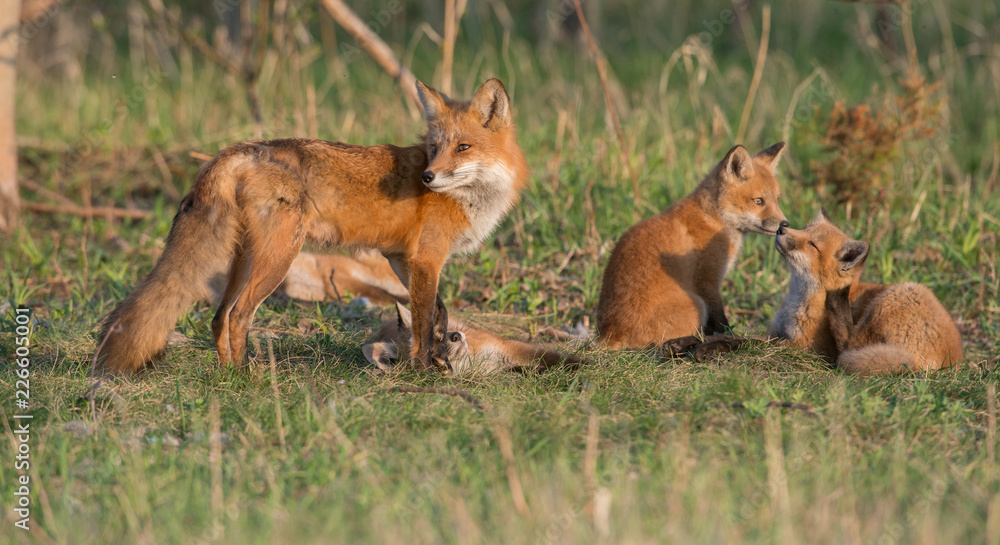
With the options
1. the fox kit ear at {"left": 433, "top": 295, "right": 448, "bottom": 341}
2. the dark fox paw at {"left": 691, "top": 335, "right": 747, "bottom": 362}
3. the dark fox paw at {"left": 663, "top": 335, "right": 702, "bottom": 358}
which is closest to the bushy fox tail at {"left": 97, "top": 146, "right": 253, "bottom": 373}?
the fox kit ear at {"left": 433, "top": 295, "right": 448, "bottom": 341}

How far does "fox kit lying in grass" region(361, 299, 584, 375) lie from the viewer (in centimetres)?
473

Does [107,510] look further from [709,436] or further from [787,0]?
[787,0]

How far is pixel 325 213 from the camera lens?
4.62 metres

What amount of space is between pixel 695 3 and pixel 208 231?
16028mm

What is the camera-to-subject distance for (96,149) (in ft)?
29.4

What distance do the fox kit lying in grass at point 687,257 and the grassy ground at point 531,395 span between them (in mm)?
358

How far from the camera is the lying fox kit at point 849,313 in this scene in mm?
4738

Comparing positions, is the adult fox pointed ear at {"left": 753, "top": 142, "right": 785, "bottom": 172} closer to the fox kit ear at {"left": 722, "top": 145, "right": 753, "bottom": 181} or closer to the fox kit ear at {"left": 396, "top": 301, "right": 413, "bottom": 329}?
the fox kit ear at {"left": 722, "top": 145, "right": 753, "bottom": 181}

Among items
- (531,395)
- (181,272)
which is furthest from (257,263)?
(531,395)

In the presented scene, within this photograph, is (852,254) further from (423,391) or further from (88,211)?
(88,211)

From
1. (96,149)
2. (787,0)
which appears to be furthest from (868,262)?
(787,0)

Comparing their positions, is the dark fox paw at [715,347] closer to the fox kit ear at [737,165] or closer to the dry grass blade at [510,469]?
the fox kit ear at [737,165]

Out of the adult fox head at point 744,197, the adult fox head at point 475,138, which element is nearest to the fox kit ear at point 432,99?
the adult fox head at point 475,138

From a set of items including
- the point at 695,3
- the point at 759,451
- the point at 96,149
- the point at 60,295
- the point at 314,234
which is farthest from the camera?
the point at 695,3
